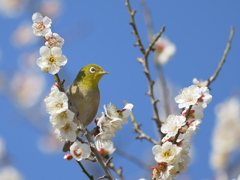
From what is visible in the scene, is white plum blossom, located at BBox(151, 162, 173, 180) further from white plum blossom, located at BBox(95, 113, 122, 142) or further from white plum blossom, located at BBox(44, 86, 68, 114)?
white plum blossom, located at BBox(44, 86, 68, 114)

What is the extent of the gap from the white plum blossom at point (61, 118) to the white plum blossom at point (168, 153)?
524 mm

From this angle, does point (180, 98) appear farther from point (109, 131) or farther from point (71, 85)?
point (71, 85)

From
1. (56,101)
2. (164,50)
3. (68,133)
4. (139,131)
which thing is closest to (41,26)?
(56,101)

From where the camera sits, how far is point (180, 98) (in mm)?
2434

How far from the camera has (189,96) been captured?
2.40 meters

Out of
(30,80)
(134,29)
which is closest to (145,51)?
(134,29)

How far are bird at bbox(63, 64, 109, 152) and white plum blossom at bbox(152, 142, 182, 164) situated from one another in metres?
0.97

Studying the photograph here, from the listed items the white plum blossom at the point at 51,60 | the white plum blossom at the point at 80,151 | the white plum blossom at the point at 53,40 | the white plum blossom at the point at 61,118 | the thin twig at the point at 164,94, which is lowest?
the white plum blossom at the point at 80,151

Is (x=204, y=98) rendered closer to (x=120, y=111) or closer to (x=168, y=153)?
(x=168, y=153)

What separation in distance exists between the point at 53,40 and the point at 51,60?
12 centimetres

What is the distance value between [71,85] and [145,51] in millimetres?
803

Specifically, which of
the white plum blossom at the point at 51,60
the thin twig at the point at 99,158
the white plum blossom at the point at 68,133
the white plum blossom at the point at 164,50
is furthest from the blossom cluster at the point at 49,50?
the white plum blossom at the point at 164,50

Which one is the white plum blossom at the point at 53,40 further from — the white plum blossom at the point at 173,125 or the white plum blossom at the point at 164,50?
the white plum blossom at the point at 164,50

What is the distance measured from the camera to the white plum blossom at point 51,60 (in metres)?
2.44
